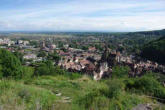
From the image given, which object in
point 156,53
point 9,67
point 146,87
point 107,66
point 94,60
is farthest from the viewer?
point 156,53

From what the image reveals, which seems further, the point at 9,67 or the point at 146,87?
the point at 9,67

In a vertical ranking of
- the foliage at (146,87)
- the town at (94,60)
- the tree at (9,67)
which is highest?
the foliage at (146,87)

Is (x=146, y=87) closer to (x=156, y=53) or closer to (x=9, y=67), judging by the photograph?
(x=9, y=67)

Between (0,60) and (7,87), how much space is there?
8.87 m

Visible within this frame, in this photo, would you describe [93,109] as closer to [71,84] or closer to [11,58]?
[71,84]

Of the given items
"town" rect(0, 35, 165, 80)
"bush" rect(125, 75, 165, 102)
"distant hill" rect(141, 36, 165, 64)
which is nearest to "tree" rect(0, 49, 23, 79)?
"town" rect(0, 35, 165, 80)

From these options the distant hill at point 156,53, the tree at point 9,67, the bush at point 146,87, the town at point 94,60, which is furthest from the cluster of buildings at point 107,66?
the bush at point 146,87

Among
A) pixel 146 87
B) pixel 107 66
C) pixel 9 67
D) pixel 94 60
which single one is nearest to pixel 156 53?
pixel 94 60

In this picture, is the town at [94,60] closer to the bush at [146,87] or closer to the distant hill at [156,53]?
the distant hill at [156,53]

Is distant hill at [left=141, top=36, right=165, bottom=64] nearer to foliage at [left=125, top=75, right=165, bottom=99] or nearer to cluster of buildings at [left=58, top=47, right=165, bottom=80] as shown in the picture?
cluster of buildings at [left=58, top=47, right=165, bottom=80]

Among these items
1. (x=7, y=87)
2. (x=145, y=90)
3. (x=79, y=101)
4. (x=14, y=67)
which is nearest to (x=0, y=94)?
(x=7, y=87)

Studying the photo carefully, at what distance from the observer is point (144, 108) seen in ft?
10.9

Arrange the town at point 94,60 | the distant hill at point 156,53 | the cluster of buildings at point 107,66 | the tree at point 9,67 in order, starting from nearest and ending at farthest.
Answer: the tree at point 9,67
the cluster of buildings at point 107,66
the town at point 94,60
the distant hill at point 156,53

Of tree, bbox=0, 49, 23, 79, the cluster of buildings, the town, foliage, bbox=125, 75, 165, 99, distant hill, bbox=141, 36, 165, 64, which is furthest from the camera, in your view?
distant hill, bbox=141, 36, 165, 64
